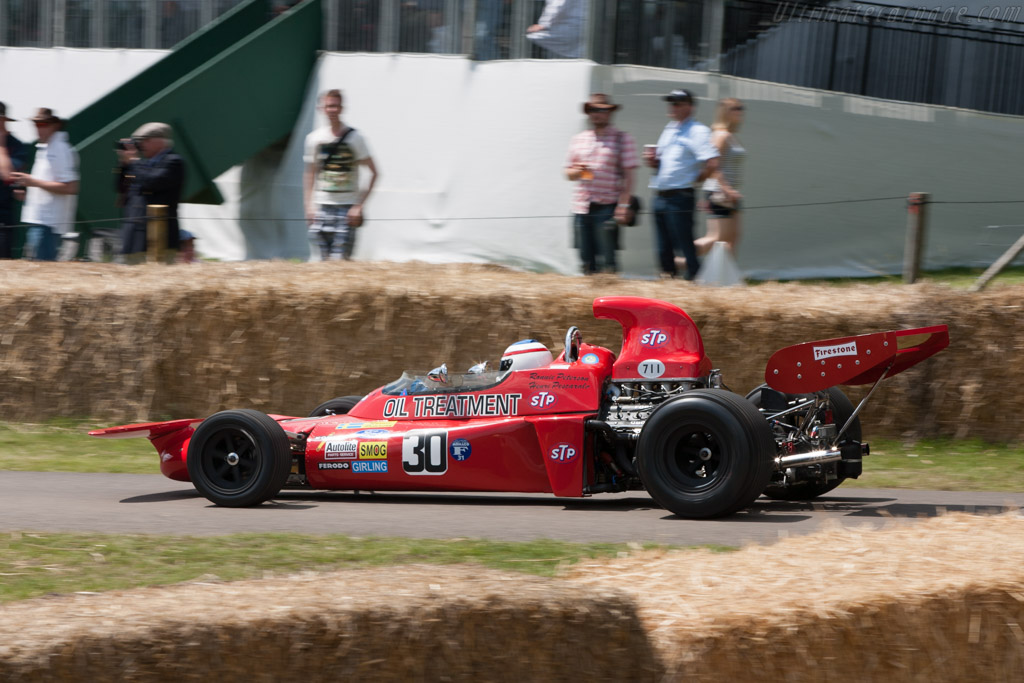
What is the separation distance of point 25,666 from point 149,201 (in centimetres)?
937

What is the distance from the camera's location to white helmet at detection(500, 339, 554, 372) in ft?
25.7

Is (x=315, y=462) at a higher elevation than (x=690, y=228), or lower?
lower

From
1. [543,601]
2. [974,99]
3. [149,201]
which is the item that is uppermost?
[974,99]

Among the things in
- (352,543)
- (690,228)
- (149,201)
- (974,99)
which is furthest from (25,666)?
(974,99)

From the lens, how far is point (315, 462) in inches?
317

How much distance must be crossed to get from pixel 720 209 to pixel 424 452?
442 cm

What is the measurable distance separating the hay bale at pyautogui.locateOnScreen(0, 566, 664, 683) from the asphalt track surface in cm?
254

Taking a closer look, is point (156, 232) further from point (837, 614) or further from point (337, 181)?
point (837, 614)

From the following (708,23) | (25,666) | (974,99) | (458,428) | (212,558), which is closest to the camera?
(25,666)

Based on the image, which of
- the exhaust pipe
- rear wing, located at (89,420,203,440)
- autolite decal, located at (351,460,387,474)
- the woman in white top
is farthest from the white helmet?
the woman in white top

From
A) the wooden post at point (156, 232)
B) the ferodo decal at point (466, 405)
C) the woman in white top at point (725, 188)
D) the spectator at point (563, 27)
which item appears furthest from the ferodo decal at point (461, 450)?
the spectator at point (563, 27)

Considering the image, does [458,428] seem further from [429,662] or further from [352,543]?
[429,662]

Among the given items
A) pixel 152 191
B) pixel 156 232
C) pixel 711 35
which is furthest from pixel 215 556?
pixel 711 35

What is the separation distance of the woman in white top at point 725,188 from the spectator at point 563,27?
2.73m
